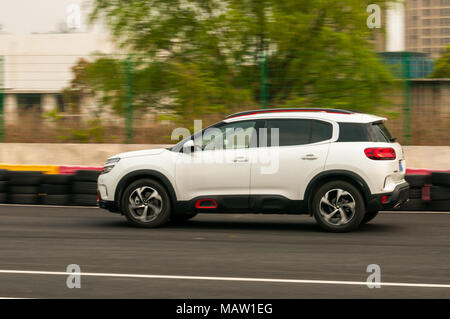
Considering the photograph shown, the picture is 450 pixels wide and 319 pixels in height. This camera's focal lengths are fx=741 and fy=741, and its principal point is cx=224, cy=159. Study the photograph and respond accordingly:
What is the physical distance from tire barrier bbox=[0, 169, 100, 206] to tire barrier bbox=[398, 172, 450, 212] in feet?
19.0

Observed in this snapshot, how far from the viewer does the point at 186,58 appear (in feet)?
63.0

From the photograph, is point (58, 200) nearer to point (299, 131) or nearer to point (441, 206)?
point (299, 131)

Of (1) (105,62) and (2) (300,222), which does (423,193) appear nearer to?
(2) (300,222)

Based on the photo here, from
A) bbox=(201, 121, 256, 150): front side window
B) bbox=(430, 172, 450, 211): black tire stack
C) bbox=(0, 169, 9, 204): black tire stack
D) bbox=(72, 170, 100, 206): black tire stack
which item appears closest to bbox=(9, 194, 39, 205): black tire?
bbox=(0, 169, 9, 204): black tire stack

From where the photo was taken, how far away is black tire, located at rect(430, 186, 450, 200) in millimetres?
12992

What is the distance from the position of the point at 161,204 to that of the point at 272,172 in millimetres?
1690

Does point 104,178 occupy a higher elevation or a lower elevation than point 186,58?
lower

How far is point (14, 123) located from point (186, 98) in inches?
173

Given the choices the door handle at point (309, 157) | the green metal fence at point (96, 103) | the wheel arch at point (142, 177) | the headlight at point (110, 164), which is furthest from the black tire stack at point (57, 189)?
the door handle at point (309, 157)

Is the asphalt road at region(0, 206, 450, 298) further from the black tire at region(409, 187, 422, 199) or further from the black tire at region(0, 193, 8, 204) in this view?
the black tire at region(0, 193, 8, 204)

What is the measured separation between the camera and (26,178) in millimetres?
14289
